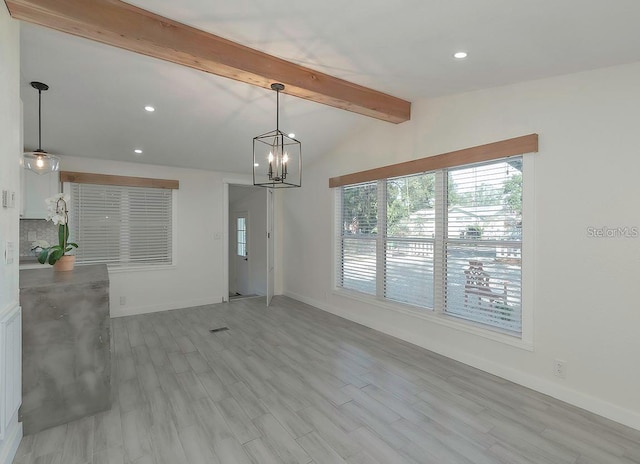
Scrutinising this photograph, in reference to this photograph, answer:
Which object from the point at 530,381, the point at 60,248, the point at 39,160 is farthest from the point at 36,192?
the point at 530,381

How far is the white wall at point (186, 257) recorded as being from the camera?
5.21m

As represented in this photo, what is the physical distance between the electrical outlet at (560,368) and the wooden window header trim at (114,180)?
569 centimetres

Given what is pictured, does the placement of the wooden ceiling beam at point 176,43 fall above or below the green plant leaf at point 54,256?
above

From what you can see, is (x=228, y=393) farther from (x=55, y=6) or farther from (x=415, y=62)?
(x=415, y=62)

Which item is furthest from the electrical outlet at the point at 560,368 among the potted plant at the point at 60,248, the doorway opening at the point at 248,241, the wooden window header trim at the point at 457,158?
the doorway opening at the point at 248,241

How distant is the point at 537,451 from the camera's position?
2084mm

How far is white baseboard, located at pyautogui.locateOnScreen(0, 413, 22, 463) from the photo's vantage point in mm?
1900

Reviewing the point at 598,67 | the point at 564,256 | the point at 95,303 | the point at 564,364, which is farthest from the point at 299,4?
the point at 564,364

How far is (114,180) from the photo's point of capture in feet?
16.7

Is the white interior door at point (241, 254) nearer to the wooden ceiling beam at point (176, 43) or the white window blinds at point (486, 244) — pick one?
the wooden ceiling beam at point (176, 43)

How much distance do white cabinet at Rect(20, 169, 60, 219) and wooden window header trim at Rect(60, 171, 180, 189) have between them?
252 millimetres

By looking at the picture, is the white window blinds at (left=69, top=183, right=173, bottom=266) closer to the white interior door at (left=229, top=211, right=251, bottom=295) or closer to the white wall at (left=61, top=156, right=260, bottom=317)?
the white wall at (left=61, top=156, right=260, bottom=317)

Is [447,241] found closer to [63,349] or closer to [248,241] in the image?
[63,349]

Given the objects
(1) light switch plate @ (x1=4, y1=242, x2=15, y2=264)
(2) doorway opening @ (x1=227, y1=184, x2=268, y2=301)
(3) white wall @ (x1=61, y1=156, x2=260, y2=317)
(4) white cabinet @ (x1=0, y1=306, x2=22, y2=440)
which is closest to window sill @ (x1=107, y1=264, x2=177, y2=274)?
(3) white wall @ (x1=61, y1=156, x2=260, y2=317)
